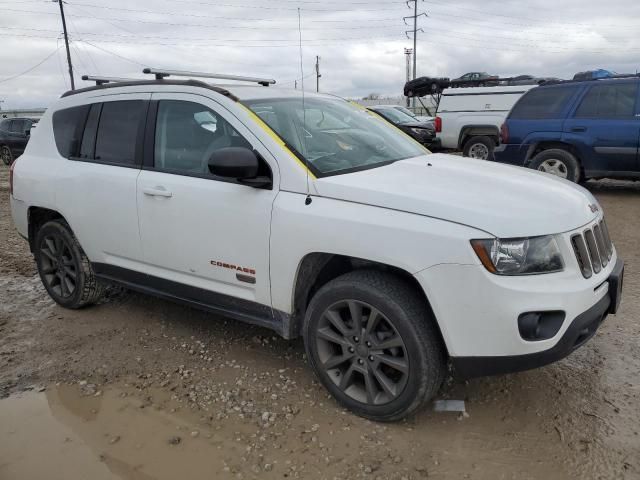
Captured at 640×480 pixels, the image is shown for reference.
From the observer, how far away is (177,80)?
3594 mm

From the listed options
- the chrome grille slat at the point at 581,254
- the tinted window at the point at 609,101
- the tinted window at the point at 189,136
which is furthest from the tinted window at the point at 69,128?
the tinted window at the point at 609,101

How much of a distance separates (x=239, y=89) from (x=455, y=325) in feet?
6.93

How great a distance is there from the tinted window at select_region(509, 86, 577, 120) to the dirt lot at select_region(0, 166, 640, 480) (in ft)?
17.6

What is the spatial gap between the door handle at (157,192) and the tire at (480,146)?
9597mm

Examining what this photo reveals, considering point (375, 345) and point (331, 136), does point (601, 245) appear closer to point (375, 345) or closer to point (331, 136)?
point (375, 345)

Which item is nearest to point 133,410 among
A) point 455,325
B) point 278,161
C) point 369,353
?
point 369,353

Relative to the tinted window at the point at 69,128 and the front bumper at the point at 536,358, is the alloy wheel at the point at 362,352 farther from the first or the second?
the tinted window at the point at 69,128

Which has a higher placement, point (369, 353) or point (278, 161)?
point (278, 161)

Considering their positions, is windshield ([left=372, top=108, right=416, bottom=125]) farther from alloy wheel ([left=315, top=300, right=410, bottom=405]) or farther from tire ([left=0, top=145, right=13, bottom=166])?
alloy wheel ([left=315, top=300, right=410, bottom=405])

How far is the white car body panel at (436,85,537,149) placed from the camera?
39.4 ft

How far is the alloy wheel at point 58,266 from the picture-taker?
445cm

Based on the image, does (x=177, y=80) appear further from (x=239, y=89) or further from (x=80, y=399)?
(x=80, y=399)

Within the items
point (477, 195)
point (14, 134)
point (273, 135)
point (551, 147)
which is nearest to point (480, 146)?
point (551, 147)

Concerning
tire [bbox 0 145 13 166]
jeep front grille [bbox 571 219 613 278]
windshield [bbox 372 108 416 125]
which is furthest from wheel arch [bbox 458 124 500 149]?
tire [bbox 0 145 13 166]
